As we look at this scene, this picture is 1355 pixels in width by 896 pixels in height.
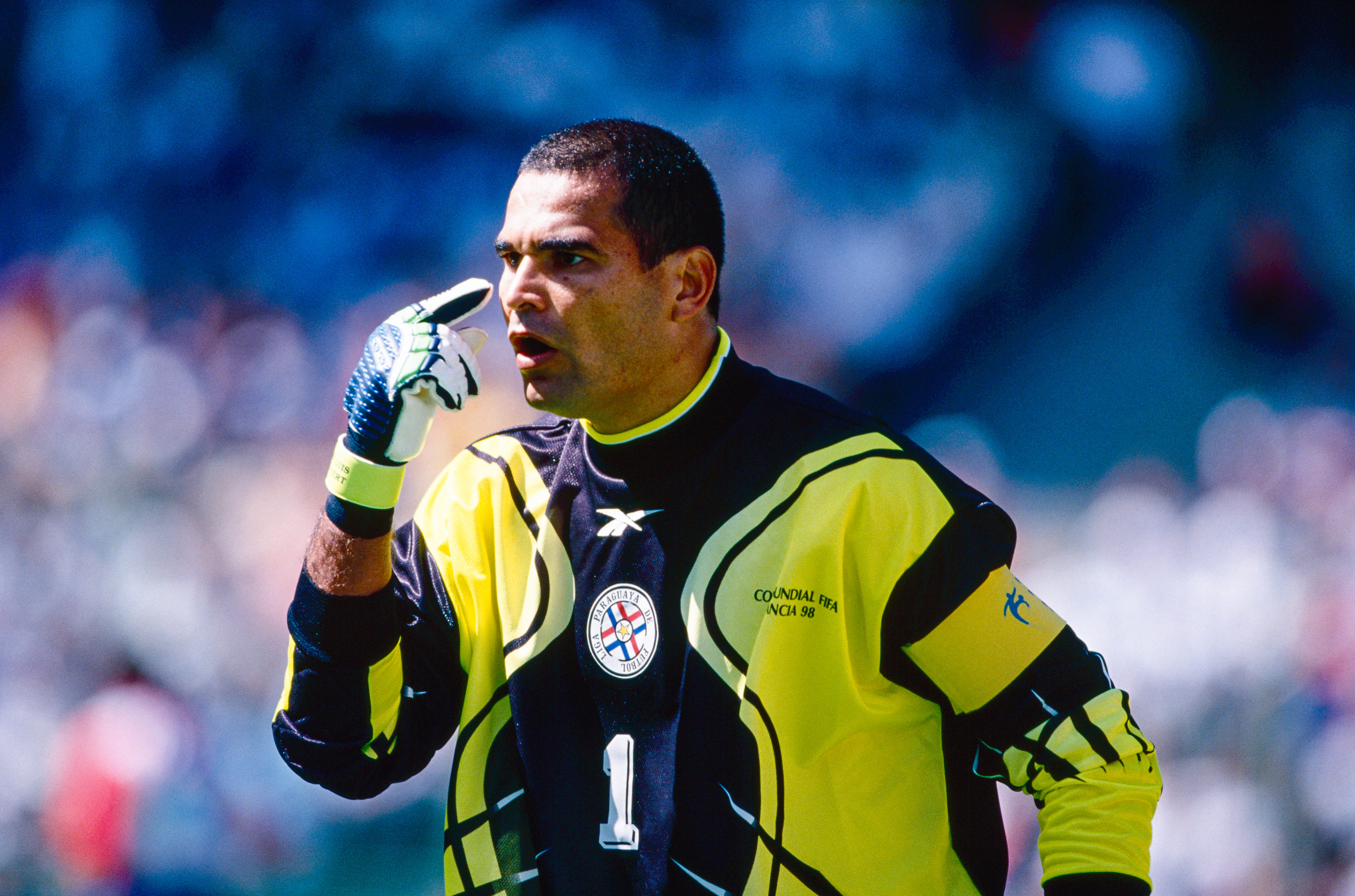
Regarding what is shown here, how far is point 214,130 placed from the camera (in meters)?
3.99

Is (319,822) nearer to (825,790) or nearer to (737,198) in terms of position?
(737,198)

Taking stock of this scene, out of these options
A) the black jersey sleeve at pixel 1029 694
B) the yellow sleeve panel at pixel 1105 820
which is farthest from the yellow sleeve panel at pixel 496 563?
the yellow sleeve panel at pixel 1105 820

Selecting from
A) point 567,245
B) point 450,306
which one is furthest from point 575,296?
point 450,306

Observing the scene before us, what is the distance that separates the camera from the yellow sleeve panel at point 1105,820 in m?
1.40

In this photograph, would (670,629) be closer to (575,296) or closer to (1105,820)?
(575,296)

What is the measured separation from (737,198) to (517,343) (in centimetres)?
199

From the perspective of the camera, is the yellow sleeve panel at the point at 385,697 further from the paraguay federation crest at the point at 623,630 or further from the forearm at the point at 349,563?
the paraguay federation crest at the point at 623,630

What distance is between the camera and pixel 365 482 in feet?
5.10

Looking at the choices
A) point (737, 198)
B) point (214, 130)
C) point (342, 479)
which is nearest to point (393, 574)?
point (342, 479)

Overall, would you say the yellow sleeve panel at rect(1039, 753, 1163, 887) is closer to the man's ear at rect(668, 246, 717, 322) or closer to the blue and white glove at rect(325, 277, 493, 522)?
the man's ear at rect(668, 246, 717, 322)

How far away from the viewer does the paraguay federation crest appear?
5.21 ft

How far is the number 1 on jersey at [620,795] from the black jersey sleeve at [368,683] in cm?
30

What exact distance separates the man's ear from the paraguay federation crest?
415 millimetres

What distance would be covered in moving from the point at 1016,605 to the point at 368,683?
873 millimetres
